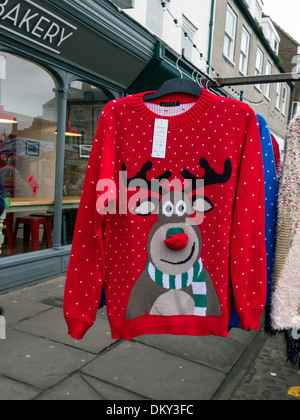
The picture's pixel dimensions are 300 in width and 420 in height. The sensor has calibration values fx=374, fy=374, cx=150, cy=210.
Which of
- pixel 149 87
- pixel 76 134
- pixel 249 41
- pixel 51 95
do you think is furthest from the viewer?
pixel 249 41

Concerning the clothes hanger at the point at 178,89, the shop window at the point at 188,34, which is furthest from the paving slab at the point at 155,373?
the shop window at the point at 188,34

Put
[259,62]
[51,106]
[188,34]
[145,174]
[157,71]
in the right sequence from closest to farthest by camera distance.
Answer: [145,174] → [51,106] → [157,71] → [188,34] → [259,62]

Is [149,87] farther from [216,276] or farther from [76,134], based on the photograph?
[216,276]

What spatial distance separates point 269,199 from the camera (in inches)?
81.7

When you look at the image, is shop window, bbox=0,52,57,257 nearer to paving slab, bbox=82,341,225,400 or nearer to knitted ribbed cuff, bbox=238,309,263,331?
paving slab, bbox=82,341,225,400

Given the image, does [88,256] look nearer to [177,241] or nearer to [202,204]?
[177,241]

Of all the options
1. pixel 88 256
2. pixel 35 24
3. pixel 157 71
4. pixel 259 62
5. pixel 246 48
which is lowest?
pixel 88 256

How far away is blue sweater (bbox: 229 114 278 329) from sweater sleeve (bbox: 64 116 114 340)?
0.79m

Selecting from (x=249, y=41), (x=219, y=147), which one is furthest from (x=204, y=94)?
(x=249, y=41)

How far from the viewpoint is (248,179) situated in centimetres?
196

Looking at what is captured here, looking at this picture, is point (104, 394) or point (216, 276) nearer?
point (216, 276)

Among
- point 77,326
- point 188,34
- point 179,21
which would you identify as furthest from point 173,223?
point 188,34

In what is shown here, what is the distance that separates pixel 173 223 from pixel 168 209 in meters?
0.08
